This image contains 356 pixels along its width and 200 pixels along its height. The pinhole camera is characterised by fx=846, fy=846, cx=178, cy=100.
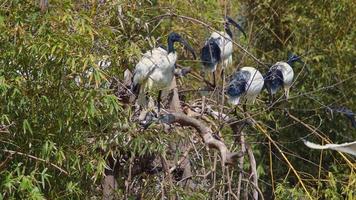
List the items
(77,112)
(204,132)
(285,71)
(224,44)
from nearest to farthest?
(77,112) < (204,132) < (224,44) < (285,71)

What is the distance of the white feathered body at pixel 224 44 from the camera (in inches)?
110

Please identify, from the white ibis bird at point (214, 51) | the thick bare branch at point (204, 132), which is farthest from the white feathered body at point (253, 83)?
the thick bare branch at point (204, 132)

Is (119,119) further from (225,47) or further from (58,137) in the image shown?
(225,47)

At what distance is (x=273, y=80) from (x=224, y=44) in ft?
0.92

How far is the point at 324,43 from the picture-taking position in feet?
14.9

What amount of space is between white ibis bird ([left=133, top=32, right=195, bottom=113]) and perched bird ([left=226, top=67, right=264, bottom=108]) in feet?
1.02

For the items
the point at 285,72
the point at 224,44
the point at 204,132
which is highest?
the point at 224,44

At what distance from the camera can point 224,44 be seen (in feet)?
9.37

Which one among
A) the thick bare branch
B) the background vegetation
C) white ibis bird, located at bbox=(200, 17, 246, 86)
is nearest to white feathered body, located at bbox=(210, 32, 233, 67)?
white ibis bird, located at bbox=(200, 17, 246, 86)

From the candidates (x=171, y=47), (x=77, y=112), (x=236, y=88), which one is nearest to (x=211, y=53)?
(x=236, y=88)

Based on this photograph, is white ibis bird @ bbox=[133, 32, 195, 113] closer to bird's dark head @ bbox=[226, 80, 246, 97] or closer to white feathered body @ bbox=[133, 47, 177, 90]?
white feathered body @ bbox=[133, 47, 177, 90]

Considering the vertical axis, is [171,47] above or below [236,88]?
above

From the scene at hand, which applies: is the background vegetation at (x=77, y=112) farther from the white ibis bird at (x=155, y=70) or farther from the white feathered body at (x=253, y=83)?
the white feathered body at (x=253, y=83)

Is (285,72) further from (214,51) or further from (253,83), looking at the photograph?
(214,51)
